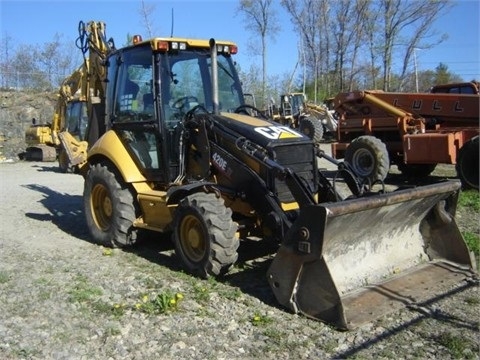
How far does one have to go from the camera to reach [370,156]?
1140 cm

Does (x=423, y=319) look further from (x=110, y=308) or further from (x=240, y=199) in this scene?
(x=110, y=308)

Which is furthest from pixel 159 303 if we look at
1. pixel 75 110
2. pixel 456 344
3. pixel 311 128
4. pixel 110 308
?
pixel 311 128

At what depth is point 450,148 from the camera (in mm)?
10289

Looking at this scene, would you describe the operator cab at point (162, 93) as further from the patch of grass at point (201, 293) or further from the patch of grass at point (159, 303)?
Result: the patch of grass at point (159, 303)

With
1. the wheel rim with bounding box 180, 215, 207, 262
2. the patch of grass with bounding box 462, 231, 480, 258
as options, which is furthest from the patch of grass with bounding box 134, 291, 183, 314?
the patch of grass with bounding box 462, 231, 480, 258

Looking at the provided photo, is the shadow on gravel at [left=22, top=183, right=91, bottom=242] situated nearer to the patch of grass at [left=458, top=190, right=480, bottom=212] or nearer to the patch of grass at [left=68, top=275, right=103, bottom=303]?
the patch of grass at [left=68, top=275, right=103, bottom=303]

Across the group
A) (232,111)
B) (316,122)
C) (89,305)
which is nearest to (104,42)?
(232,111)

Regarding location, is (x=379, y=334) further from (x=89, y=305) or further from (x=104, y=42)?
(x=104, y=42)

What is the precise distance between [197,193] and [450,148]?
6.42 m

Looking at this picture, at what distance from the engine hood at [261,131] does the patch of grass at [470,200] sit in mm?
4192

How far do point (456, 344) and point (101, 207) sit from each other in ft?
15.8

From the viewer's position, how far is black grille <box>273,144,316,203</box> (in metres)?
5.52

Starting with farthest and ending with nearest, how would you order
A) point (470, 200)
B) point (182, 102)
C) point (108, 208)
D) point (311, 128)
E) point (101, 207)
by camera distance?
point (311, 128) < point (470, 200) < point (101, 207) < point (108, 208) < point (182, 102)

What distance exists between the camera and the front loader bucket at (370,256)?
4461 mm
